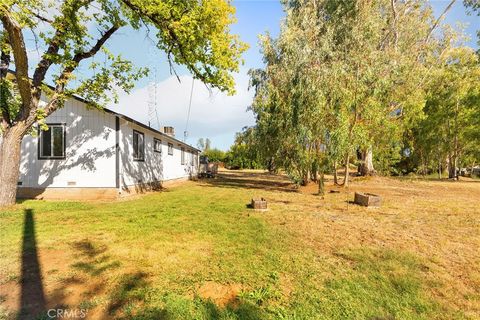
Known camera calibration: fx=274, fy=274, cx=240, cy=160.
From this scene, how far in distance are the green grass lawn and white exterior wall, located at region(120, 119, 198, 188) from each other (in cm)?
614

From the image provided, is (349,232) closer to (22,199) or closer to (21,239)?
(21,239)

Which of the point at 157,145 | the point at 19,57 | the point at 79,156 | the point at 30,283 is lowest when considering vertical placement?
the point at 30,283

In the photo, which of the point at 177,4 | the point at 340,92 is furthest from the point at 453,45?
the point at 177,4

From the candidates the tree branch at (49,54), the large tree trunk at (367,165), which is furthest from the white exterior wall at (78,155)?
the large tree trunk at (367,165)

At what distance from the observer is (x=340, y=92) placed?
484 inches

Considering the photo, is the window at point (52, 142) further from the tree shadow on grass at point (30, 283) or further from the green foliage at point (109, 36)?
the tree shadow on grass at point (30, 283)

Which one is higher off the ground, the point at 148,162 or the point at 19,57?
the point at 19,57

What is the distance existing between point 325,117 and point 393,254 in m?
8.24

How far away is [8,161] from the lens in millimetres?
9359

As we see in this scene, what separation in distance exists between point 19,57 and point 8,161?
3492 millimetres

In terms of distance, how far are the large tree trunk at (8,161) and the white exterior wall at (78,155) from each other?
2.93 metres

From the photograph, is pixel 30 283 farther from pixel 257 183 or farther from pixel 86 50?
pixel 257 183

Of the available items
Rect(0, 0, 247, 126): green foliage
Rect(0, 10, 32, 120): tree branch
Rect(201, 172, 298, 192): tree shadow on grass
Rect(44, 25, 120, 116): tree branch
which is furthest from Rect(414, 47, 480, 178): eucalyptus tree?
Rect(0, 10, 32, 120): tree branch

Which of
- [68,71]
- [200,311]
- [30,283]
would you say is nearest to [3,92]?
[68,71]
